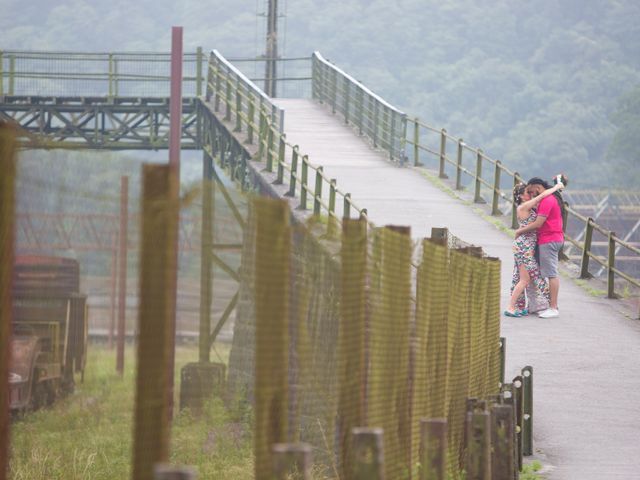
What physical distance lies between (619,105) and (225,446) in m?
118

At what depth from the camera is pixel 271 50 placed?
44.9 m

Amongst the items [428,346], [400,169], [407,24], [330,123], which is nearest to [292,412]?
[428,346]

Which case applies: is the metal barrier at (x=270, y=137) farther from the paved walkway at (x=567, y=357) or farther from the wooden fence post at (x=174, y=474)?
the wooden fence post at (x=174, y=474)

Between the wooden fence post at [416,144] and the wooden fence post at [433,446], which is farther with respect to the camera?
the wooden fence post at [416,144]

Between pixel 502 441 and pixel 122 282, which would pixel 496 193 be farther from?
pixel 122 282

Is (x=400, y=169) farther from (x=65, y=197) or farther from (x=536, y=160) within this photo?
(x=536, y=160)

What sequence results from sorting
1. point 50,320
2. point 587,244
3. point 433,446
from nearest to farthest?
1. point 50,320
2. point 433,446
3. point 587,244

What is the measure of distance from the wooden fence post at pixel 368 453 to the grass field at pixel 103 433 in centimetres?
73

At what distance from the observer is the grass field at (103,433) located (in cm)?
507

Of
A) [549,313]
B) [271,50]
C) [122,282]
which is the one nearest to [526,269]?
[549,313]

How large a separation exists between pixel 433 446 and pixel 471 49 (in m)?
140

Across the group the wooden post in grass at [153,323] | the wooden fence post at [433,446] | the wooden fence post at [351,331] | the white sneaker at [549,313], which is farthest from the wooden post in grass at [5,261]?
the white sneaker at [549,313]

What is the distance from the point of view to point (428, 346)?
761cm

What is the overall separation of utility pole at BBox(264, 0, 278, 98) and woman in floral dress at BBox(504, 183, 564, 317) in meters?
28.0
